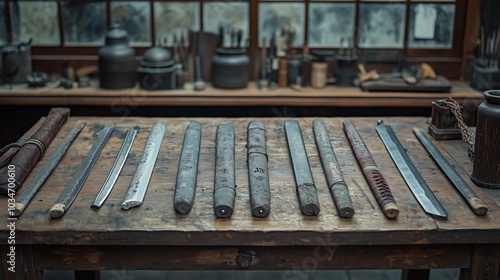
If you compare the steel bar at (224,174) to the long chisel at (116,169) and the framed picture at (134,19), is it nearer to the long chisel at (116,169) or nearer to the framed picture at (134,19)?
the long chisel at (116,169)

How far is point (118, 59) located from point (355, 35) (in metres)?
1.44

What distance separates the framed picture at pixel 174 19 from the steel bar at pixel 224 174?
1479 millimetres

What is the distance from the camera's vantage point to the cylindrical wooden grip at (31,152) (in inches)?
81.9

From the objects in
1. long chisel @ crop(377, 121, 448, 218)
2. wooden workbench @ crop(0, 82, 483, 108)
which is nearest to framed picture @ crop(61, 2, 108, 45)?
wooden workbench @ crop(0, 82, 483, 108)

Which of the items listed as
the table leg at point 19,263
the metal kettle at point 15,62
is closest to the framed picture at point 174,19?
the metal kettle at point 15,62

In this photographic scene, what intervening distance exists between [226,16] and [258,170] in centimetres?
201

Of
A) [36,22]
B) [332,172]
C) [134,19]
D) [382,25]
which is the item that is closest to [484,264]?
[332,172]

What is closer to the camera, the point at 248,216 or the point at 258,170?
the point at 248,216

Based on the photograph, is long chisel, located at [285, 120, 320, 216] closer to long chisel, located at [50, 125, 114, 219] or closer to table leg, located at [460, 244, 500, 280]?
table leg, located at [460, 244, 500, 280]

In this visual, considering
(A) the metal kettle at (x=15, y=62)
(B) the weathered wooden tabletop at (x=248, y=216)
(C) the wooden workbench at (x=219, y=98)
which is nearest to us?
(B) the weathered wooden tabletop at (x=248, y=216)

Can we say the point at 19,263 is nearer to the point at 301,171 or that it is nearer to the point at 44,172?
the point at 44,172

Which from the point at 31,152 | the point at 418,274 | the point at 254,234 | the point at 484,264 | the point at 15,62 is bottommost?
the point at 418,274

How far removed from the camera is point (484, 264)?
Answer: 191 cm

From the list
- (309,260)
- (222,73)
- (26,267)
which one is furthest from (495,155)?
(222,73)
